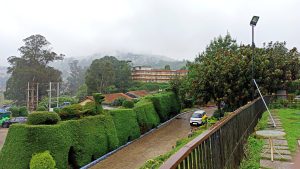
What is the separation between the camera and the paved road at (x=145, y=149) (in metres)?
15.7

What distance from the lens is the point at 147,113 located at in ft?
81.6

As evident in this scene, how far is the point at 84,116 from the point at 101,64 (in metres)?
49.8

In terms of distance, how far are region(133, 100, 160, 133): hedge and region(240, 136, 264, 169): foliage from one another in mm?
15867

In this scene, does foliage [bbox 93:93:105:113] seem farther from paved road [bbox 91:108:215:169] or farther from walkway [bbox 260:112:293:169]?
walkway [bbox 260:112:293:169]

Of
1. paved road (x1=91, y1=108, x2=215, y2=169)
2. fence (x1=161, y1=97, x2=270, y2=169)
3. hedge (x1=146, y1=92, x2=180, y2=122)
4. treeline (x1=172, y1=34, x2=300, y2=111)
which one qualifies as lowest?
paved road (x1=91, y1=108, x2=215, y2=169)

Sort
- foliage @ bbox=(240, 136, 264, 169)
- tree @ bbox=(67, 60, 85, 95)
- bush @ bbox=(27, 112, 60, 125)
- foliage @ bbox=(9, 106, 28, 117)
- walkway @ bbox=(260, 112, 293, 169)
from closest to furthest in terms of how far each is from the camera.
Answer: foliage @ bbox=(240, 136, 264, 169)
walkway @ bbox=(260, 112, 293, 169)
bush @ bbox=(27, 112, 60, 125)
foliage @ bbox=(9, 106, 28, 117)
tree @ bbox=(67, 60, 85, 95)

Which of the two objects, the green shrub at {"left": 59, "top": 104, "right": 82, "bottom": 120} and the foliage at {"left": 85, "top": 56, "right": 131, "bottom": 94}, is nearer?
the green shrub at {"left": 59, "top": 104, "right": 82, "bottom": 120}

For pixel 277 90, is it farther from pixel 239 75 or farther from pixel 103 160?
pixel 103 160

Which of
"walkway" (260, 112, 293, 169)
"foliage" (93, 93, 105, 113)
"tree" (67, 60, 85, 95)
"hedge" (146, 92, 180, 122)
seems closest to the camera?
"walkway" (260, 112, 293, 169)

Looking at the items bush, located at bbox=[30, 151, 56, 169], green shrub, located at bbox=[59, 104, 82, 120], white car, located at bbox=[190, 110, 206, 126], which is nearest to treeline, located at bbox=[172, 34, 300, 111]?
white car, located at bbox=[190, 110, 206, 126]

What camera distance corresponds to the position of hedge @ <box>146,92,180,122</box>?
91.7 feet

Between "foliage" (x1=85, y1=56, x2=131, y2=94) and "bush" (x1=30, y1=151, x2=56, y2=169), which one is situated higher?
"foliage" (x1=85, y1=56, x2=131, y2=94)

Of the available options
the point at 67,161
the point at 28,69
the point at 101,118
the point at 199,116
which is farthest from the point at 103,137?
the point at 28,69

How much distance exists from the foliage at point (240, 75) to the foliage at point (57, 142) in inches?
390
